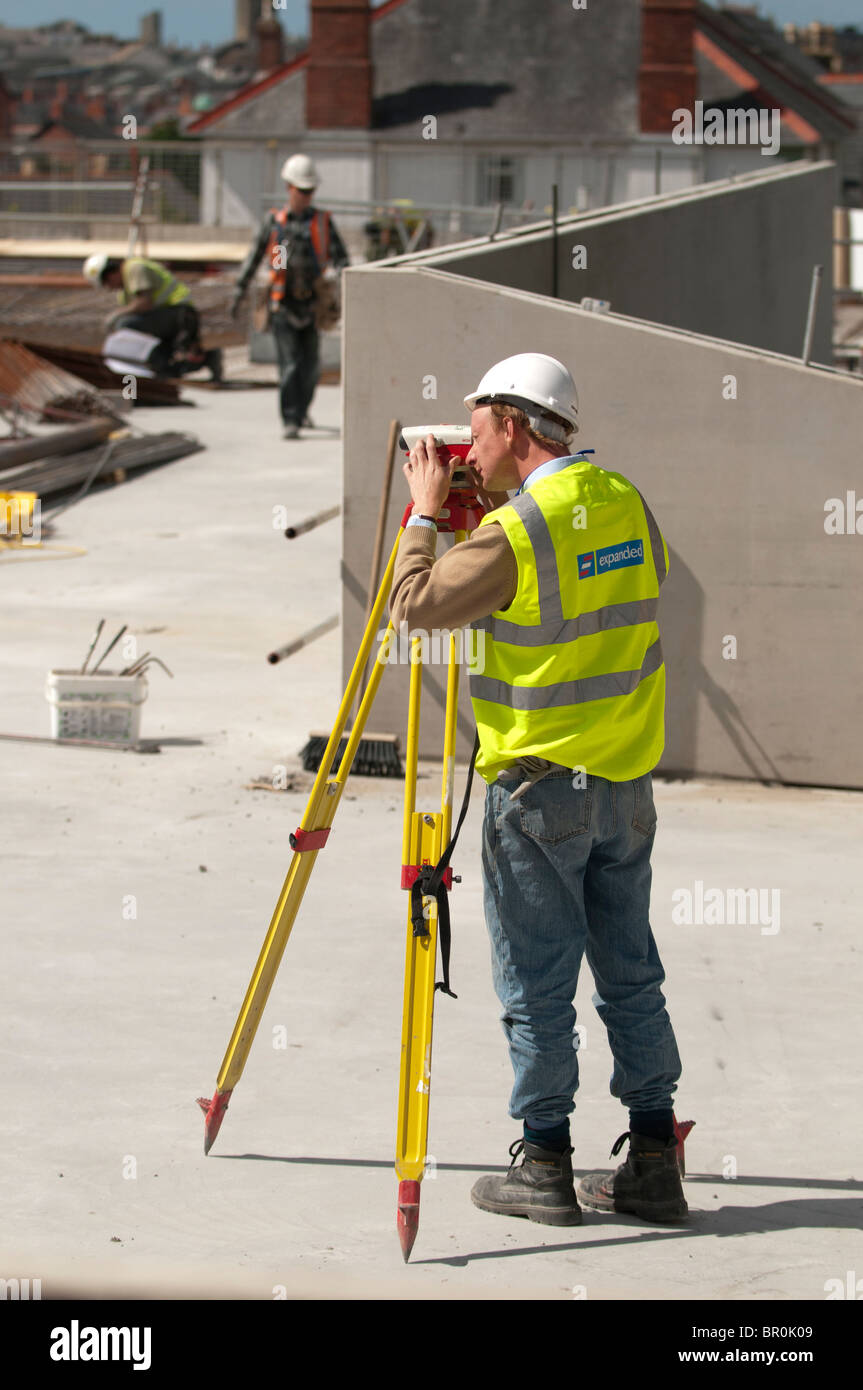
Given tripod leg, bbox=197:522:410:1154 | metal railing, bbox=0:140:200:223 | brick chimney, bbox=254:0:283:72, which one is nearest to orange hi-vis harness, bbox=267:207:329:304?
tripod leg, bbox=197:522:410:1154

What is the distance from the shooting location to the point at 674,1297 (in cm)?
376

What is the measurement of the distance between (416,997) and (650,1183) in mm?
706

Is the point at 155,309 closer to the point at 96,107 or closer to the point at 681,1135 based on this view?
the point at 681,1135

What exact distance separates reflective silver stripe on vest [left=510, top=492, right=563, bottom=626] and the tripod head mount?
23cm

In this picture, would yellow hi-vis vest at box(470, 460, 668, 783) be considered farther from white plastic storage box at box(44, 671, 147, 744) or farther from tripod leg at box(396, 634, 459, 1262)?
white plastic storage box at box(44, 671, 147, 744)

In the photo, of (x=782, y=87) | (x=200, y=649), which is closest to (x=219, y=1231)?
(x=200, y=649)

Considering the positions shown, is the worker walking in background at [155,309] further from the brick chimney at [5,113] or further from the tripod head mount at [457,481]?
the brick chimney at [5,113]

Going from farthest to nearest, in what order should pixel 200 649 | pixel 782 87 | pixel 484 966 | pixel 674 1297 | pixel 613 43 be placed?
pixel 782 87 → pixel 613 43 → pixel 200 649 → pixel 484 966 → pixel 674 1297

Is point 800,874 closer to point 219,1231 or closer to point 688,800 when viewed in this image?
point 688,800

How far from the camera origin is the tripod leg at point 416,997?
384 cm

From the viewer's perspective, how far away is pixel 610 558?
396 centimetres

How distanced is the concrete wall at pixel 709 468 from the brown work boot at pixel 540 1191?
3797mm

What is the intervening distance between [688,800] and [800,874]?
3.08 ft

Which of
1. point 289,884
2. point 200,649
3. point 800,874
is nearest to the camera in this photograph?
point 289,884
